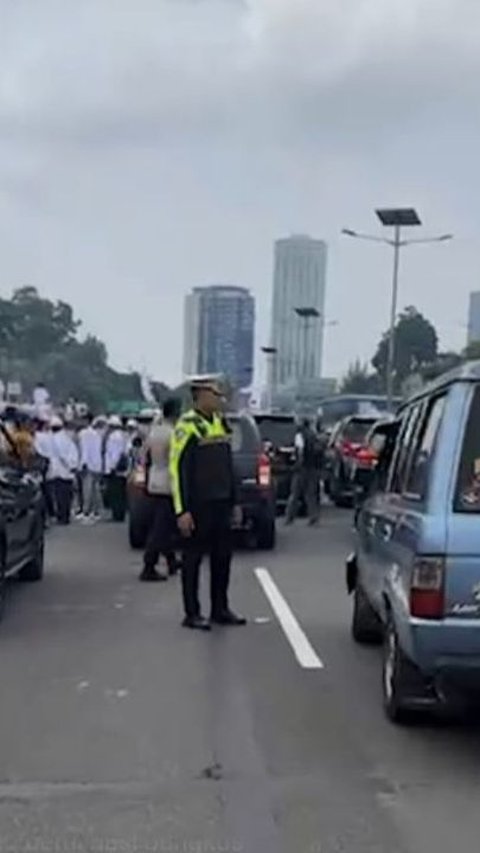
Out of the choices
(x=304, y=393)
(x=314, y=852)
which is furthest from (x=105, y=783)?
(x=304, y=393)

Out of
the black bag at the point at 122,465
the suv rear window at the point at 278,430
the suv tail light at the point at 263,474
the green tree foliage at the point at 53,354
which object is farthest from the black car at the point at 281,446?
the green tree foliage at the point at 53,354

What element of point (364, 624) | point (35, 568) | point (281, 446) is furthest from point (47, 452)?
point (364, 624)

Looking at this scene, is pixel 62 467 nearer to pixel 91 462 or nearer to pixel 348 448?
pixel 91 462

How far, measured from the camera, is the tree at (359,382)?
347 ft

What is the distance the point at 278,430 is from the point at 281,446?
91 cm

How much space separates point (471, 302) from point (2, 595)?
7594 cm

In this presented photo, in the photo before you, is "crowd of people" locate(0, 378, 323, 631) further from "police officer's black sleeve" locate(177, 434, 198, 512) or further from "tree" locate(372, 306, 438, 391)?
"tree" locate(372, 306, 438, 391)

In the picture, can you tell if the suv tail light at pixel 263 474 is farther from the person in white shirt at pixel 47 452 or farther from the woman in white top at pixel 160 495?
the person in white shirt at pixel 47 452

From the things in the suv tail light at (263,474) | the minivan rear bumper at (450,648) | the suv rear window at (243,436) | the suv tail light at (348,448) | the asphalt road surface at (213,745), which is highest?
the suv rear window at (243,436)

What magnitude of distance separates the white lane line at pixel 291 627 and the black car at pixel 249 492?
2.65 meters

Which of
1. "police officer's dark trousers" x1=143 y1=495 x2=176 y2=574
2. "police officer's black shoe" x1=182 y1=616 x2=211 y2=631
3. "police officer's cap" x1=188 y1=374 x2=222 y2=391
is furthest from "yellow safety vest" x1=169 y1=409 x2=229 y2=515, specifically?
"police officer's dark trousers" x1=143 y1=495 x2=176 y2=574

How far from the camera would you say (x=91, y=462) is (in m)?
24.1

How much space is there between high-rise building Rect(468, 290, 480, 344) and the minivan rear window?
252 feet

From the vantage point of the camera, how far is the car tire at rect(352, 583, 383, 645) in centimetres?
1084
